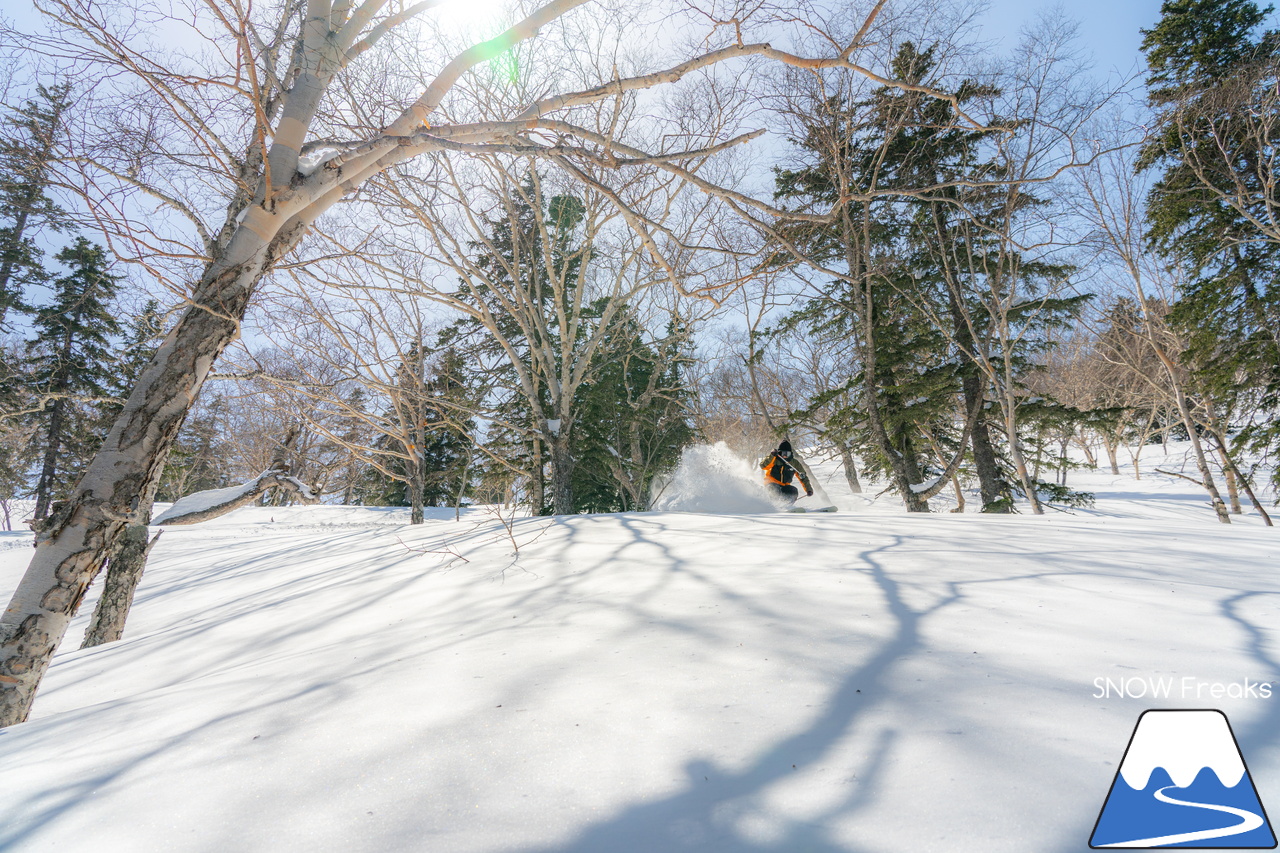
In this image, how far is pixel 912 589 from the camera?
230 cm

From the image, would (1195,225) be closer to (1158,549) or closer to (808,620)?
(1158,549)

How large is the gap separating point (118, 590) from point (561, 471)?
537 centimetres

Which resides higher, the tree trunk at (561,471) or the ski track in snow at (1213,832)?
the tree trunk at (561,471)

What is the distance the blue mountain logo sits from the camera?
36.1 inches

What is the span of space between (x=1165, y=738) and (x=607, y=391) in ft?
46.9

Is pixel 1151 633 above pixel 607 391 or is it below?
below

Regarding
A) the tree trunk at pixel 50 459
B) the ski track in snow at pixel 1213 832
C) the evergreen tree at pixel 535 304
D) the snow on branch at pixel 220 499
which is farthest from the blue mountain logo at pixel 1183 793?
the tree trunk at pixel 50 459

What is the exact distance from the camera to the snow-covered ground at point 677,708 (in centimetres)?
101

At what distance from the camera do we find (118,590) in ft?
14.4

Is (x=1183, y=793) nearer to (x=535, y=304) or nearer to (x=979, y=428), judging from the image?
(x=535, y=304)

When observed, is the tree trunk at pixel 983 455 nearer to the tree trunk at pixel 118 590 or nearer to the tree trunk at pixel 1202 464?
the tree trunk at pixel 1202 464

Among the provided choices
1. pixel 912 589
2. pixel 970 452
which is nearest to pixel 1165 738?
pixel 912 589

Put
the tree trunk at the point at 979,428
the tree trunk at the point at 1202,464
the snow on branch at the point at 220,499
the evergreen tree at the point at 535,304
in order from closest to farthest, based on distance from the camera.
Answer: the snow on branch at the point at 220,499 → the evergreen tree at the point at 535,304 → the tree trunk at the point at 1202,464 → the tree trunk at the point at 979,428

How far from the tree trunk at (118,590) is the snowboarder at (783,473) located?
8476 millimetres
